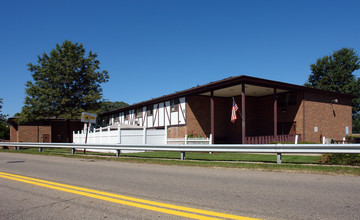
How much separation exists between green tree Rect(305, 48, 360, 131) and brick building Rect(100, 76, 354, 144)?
18478mm

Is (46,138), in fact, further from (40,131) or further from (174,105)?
(174,105)

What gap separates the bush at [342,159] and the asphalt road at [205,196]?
2293mm

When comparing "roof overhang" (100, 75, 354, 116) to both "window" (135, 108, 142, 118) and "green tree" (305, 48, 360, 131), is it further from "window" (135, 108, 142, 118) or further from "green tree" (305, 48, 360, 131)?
"green tree" (305, 48, 360, 131)

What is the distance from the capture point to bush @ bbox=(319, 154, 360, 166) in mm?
9391

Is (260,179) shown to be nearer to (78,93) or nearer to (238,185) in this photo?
(238,185)

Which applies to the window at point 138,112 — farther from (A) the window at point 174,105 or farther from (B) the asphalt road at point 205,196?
(B) the asphalt road at point 205,196

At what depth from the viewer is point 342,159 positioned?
982 cm

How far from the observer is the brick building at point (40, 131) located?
1654 inches

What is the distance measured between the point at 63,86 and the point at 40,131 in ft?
44.9

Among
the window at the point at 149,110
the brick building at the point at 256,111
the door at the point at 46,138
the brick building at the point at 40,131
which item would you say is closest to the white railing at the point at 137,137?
the brick building at the point at 256,111

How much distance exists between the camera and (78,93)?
34.5 metres

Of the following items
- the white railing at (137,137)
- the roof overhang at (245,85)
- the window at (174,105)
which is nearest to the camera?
the white railing at (137,137)

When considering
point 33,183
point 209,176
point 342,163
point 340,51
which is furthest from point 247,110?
point 340,51

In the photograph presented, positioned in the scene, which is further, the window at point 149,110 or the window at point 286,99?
the window at point 149,110
